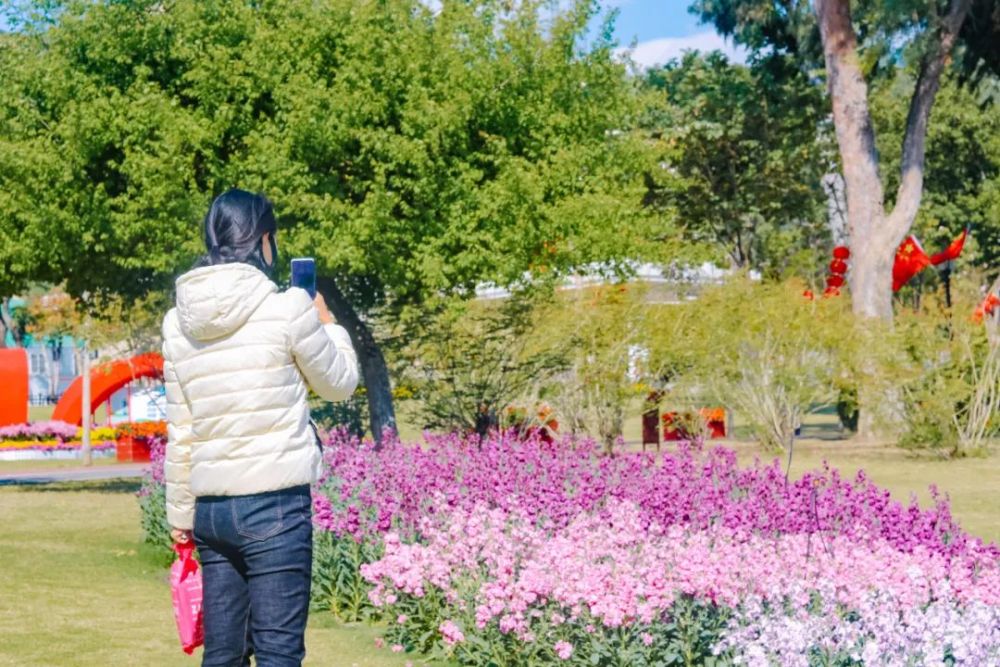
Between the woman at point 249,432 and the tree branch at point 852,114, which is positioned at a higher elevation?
the tree branch at point 852,114

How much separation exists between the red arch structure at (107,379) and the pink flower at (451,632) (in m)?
25.0

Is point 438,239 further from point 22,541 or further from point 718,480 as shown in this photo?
point 718,480

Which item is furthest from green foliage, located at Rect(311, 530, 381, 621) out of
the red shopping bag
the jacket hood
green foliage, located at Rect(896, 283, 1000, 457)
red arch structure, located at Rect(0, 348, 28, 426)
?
red arch structure, located at Rect(0, 348, 28, 426)

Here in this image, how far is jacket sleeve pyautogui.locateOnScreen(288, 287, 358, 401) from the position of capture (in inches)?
172

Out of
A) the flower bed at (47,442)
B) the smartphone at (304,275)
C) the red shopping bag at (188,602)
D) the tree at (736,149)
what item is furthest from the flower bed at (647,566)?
the tree at (736,149)

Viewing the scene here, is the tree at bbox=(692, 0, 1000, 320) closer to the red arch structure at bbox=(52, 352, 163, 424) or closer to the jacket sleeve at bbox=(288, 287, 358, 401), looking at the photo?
the red arch structure at bbox=(52, 352, 163, 424)

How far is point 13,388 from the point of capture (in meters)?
42.9

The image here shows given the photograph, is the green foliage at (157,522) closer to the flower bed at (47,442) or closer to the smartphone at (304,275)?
the smartphone at (304,275)

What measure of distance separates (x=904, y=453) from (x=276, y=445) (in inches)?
981

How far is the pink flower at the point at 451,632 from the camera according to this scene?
7.59 metres

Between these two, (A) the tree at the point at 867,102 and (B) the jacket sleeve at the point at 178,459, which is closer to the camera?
(B) the jacket sleeve at the point at 178,459

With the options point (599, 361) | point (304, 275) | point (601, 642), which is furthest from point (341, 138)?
point (304, 275)

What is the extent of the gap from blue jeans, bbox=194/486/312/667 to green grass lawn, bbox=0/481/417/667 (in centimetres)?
400

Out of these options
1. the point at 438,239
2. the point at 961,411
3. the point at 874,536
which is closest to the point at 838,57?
the point at 961,411
